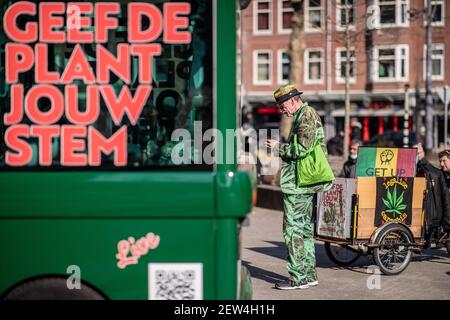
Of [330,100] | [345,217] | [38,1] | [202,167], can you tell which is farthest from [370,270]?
[330,100]

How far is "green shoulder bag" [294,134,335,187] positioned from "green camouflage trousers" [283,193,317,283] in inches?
5.9

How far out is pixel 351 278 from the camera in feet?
29.0

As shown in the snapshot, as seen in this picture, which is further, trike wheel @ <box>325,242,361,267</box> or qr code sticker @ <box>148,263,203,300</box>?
trike wheel @ <box>325,242,361,267</box>

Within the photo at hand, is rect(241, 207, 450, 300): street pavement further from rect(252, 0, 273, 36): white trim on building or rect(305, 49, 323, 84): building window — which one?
rect(252, 0, 273, 36): white trim on building

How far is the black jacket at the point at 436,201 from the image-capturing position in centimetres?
941

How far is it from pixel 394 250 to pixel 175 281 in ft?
15.8

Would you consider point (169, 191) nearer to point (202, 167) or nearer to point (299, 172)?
point (202, 167)

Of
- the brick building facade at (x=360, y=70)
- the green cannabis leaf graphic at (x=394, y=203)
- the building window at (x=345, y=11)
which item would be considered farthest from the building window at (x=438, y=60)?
the green cannabis leaf graphic at (x=394, y=203)

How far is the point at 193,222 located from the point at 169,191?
219 millimetres

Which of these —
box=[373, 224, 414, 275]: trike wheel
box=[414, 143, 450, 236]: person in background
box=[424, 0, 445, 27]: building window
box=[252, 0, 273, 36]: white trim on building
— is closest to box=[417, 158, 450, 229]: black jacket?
box=[414, 143, 450, 236]: person in background

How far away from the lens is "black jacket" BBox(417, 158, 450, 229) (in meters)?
9.41

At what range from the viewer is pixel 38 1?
4.82 meters

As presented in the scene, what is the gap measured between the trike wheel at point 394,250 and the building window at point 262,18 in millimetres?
47893
